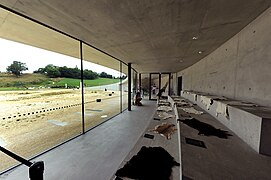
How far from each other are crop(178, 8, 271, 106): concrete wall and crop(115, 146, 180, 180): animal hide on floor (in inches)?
79.0

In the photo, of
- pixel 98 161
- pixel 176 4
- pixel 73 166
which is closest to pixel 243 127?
pixel 176 4

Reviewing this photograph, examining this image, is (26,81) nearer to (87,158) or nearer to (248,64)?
(87,158)

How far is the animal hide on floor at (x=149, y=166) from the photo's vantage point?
172 cm

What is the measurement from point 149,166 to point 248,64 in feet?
9.40

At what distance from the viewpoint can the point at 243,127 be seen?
2.08 metres

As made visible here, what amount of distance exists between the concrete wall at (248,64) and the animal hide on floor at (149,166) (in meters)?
2.01

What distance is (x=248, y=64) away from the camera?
106 inches

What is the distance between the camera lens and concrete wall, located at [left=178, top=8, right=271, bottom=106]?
2.23m

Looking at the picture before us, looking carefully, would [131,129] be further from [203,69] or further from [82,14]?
[203,69]

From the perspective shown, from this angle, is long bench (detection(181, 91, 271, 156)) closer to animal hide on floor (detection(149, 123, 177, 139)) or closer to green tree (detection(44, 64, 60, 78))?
animal hide on floor (detection(149, 123, 177, 139))

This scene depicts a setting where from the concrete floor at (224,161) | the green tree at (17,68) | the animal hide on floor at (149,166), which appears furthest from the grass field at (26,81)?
the concrete floor at (224,161)

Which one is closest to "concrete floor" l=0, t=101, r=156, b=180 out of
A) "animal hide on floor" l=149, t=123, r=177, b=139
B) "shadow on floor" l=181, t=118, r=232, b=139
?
"animal hide on floor" l=149, t=123, r=177, b=139

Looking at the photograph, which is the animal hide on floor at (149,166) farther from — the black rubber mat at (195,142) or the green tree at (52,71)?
the green tree at (52,71)

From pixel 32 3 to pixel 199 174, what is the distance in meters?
3.36
